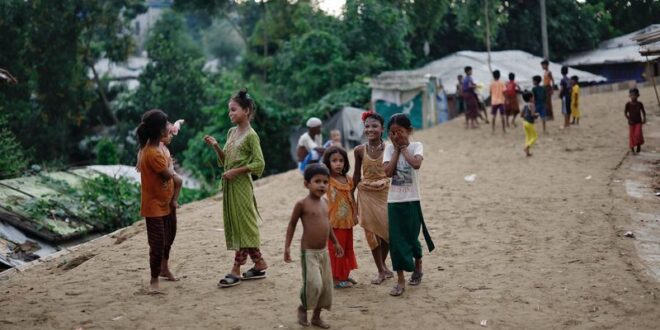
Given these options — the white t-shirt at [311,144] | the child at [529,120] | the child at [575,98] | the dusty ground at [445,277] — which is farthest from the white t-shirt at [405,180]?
the child at [575,98]

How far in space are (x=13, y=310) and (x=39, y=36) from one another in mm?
21045

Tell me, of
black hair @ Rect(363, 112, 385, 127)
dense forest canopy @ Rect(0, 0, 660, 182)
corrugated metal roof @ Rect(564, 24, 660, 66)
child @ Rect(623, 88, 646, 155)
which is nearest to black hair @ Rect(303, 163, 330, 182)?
black hair @ Rect(363, 112, 385, 127)

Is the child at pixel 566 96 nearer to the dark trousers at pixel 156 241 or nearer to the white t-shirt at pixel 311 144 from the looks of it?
the white t-shirt at pixel 311 144

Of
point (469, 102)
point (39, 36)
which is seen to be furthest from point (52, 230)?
point (39, 36)

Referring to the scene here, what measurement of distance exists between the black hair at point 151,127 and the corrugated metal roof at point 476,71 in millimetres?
16425

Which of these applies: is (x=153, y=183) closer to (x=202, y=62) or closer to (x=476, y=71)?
(x=476, y=71)

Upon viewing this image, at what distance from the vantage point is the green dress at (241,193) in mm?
6418

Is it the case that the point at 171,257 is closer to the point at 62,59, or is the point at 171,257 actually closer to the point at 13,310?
the point at 13,310

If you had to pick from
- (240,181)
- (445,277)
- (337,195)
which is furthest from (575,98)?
(240,181)

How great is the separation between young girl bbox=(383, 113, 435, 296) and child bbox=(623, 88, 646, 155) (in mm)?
9022

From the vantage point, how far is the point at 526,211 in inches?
387

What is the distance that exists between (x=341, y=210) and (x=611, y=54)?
101ft

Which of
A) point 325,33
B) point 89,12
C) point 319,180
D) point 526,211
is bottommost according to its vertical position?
point 526,211

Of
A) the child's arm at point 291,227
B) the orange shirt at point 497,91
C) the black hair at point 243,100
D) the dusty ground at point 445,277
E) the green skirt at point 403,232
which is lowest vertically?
the dusty ground at point 445,277
